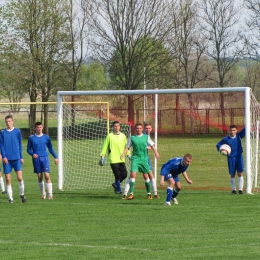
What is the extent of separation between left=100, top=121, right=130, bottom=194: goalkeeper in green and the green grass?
58 centimetres

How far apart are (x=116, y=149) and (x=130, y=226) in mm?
6080

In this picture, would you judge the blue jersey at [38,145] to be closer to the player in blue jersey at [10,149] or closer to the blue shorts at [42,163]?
the blue shorts at [42,163]

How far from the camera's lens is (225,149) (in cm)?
1753

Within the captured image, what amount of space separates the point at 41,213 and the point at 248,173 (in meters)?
5.53

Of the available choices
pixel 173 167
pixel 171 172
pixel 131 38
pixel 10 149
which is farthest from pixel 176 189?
pixel 131 38

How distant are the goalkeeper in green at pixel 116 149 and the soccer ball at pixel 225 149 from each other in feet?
8.40

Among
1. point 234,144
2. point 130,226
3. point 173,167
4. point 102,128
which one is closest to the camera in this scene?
point 130,226

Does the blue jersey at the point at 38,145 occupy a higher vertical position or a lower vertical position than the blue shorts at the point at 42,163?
higher

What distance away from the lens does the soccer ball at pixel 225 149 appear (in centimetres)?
1744

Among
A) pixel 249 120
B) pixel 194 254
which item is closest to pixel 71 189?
pixel 249 120

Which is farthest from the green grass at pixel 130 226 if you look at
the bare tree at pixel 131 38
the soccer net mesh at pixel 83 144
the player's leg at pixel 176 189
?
the bare tree at pixel 131 38

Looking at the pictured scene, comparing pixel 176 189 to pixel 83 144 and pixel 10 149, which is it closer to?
pixel 10 149

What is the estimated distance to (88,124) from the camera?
24969 mm

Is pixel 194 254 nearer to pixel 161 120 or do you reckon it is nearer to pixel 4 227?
pixel 4 227
